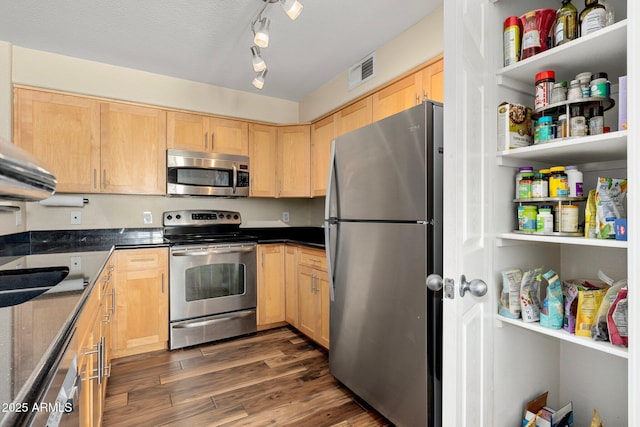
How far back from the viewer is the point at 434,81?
211 cm

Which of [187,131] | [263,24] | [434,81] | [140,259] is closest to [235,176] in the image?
[187,131]

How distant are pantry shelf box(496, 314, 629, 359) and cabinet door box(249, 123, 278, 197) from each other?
9.13 feet

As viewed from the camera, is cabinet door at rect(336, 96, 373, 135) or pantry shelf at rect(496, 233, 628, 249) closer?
pantry shelf at rect(496, 233, 628, 249)

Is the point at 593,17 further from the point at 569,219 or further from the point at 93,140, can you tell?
the point at 93,140

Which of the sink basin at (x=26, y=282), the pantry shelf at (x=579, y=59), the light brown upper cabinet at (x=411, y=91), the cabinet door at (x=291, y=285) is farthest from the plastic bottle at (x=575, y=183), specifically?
the cabinet door at (x=291, y=285)

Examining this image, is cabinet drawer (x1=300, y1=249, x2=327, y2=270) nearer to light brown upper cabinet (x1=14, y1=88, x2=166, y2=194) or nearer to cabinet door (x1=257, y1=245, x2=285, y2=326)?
cabinet door (x1=257, y1=245, x2=285, y2=326)

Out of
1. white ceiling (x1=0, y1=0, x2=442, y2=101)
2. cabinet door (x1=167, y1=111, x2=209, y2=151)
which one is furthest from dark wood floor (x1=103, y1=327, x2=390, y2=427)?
white ceiling (x1=0, y1=0, x2=442, y2=101)

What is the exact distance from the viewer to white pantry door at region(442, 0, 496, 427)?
0.99m

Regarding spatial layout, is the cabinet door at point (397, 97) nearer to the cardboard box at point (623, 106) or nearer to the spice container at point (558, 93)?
the spice container at point (558, 93)

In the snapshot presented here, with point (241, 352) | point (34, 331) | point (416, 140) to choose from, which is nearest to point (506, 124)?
point (416, 140)

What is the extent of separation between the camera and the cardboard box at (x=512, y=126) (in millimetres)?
1174

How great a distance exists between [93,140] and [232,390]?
2362mm

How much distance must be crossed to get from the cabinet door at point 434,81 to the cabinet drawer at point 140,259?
2452 mm
